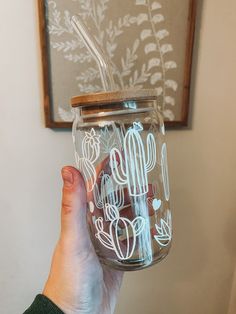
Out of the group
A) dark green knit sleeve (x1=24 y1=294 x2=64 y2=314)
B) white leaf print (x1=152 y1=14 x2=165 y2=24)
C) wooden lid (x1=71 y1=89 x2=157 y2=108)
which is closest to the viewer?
wooden lid (x1=71 y1=89 x2=157 y2=108)

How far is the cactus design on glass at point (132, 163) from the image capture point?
40 cm

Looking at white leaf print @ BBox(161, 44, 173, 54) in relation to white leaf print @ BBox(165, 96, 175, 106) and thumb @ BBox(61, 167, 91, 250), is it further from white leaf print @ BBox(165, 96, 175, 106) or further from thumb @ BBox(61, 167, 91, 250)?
thumb @ BBox(61, 167, 91, 250)

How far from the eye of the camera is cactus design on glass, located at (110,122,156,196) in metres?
0.40

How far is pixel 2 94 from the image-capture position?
594 mm

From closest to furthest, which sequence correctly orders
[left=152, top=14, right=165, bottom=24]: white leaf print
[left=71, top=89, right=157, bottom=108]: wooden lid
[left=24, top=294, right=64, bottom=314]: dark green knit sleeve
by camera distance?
[left=71, top=89, right=157, bottom=108]: wooden lid → [left=24, top=294, right=64, bottom=314]: dark green knit sleeve → [left=152, top=14, right=165, bottom=24]: white leaf print

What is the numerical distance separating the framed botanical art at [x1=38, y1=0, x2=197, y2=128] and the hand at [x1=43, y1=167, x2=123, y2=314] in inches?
9.1

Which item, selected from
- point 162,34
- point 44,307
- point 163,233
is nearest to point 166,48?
point 162,34

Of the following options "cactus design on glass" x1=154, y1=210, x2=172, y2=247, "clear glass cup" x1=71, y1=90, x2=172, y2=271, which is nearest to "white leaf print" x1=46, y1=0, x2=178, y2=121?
"clear glass cup" x1=71, y1=90, x2=172, y2=271

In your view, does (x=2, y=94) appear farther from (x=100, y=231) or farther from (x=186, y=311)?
(x=186, y=311)

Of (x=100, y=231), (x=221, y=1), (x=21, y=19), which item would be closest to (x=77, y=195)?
(x=100, y=231)

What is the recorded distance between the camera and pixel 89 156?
16.7 inches

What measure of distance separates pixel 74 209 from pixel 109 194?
7cm

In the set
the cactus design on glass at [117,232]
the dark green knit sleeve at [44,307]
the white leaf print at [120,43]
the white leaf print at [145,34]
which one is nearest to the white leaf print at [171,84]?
the white leaf print at [120,43]

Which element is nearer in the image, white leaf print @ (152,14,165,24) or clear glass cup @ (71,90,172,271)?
clear glass cup @ (71,90,172,271)
